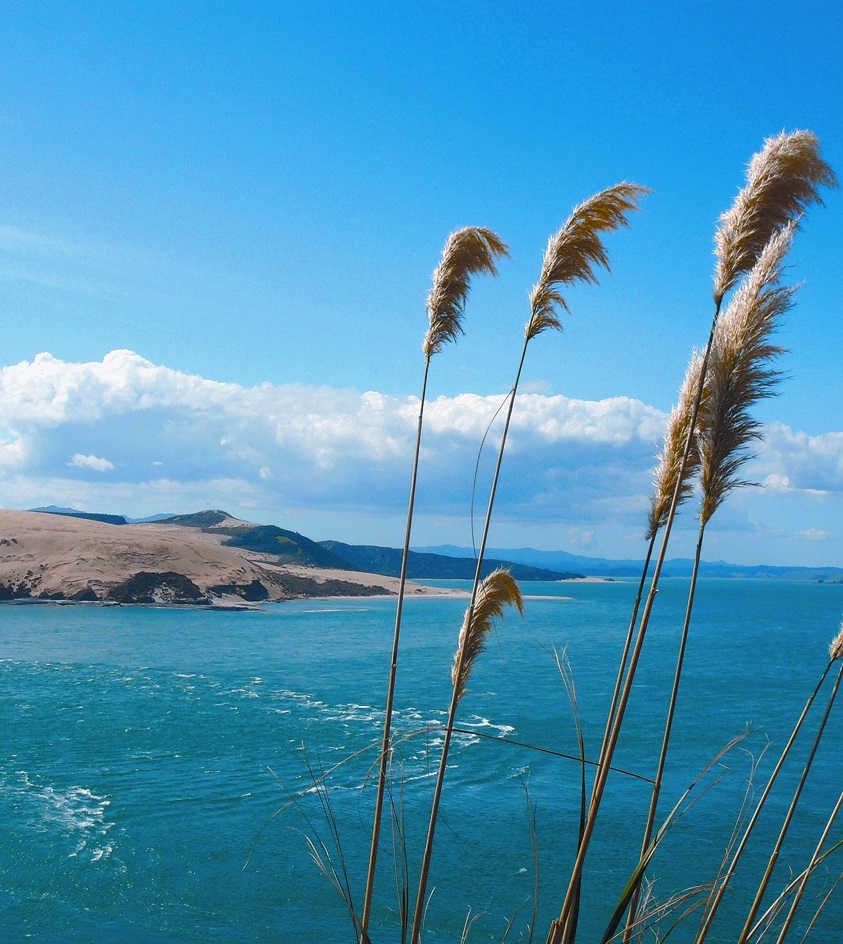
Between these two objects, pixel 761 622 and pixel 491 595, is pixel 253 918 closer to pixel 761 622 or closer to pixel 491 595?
pixel 491 595

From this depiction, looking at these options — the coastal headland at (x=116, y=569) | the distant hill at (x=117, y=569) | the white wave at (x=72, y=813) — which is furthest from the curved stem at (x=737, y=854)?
the coastal headland at (x=116, y=569)

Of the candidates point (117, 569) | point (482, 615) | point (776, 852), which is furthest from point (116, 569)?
point (776, 852)

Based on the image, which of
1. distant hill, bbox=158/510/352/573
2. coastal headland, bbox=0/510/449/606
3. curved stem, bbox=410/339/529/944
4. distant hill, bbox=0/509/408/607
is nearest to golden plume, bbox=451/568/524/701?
curved stem, bbox=410/339/529/944

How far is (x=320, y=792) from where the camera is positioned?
22.5 feet

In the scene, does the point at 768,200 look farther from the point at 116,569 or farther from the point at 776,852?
the point at 116,569

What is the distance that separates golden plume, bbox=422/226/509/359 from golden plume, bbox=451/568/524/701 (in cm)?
115

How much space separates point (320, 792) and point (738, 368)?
530cm

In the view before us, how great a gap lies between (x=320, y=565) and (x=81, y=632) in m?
74.6

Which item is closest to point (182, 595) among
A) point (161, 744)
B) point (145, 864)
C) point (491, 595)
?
point (161, 744)

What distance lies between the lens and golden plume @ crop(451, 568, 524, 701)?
357cm

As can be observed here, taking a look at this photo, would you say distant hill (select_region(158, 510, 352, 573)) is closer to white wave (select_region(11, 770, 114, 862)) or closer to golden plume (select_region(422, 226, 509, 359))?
white wave (select_region(11, 770, 114, 862))

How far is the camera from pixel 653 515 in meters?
3.11

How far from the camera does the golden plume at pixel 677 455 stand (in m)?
3.01

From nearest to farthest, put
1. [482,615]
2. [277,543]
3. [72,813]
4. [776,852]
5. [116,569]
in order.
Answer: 1. [482,615]
2. [776,852]
3. [72,813]
4. [116,569]
5. [277,543]
